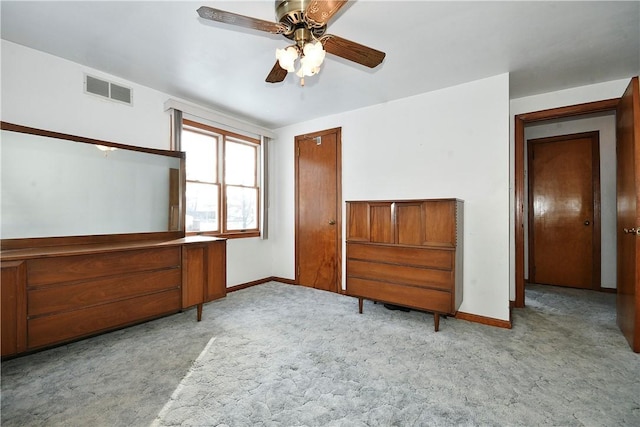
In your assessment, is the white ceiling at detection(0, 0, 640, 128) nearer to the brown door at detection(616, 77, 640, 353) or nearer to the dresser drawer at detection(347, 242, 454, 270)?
the brown door at detection(616, 77, 640, 353)

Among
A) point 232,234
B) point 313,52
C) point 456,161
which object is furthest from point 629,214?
point 232,234

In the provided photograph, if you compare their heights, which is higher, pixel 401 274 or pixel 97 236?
pixel 97 236

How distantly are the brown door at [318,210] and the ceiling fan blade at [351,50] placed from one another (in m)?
2.07

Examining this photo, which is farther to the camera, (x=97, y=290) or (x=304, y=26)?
(x=97, y=290)

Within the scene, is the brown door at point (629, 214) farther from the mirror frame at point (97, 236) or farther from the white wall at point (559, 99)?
the mirror frame at point (97, 236)

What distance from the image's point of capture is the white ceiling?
1.90 meters

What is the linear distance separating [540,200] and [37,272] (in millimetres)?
6157

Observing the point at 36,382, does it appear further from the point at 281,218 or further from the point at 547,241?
the point at 547,241

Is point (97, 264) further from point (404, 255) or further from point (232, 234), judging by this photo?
point (404, 255)

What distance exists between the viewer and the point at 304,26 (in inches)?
61.9

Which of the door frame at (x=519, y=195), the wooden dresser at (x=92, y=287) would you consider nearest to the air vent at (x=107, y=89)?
the wooden dresser at (x=92, y=287)

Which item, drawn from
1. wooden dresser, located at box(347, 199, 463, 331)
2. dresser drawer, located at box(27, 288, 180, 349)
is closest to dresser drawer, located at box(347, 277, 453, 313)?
wooden dresser, located at box(347, 199, 463, 331)

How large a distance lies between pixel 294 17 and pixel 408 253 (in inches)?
86.6

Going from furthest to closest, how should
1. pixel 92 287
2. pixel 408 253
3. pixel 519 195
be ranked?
pixel 519 195 < pixel 408 253 < pixel 92 287
